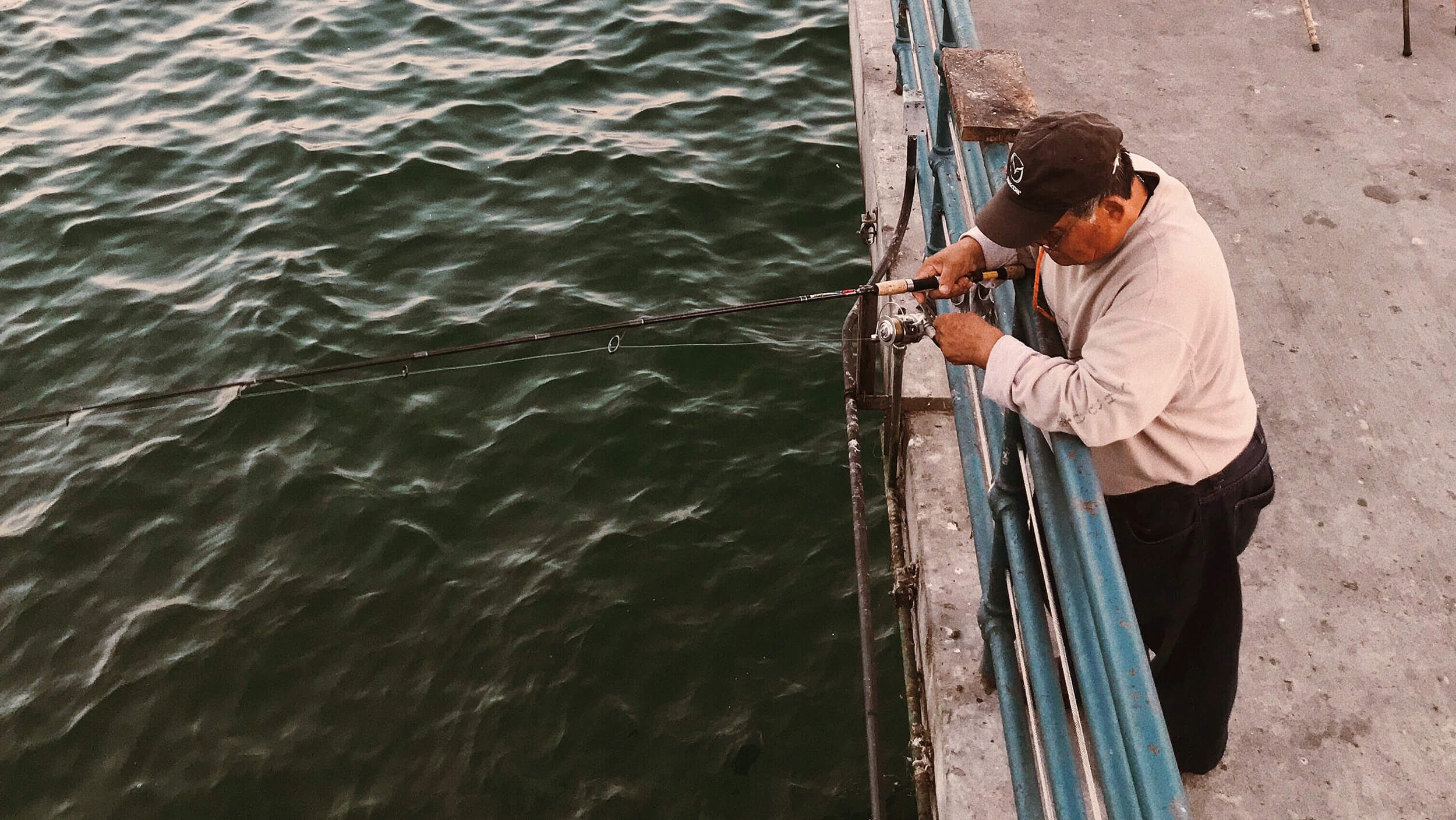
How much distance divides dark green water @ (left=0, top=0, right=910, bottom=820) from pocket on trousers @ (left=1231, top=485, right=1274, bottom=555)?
214 centimetres

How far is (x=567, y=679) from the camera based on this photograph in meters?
4.90

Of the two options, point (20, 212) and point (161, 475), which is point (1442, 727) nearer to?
point (161, 475)

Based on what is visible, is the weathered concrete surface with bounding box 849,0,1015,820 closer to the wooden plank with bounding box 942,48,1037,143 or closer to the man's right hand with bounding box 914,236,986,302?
the man's right hand with bounding box 914,236,986,302

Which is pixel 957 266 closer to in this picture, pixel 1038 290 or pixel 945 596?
pixel 1038 290

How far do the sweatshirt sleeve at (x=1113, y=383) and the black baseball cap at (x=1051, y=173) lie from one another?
0.25m

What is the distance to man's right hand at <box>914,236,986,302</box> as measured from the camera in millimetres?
2918

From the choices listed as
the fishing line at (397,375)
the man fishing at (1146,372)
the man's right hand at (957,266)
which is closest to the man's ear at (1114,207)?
the man fishing at (1146,372)

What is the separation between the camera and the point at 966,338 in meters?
2.54

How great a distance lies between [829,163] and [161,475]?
4805 millimetres

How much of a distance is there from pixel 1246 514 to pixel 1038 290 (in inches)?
28.5

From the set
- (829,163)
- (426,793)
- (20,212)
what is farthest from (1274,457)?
(20,212)

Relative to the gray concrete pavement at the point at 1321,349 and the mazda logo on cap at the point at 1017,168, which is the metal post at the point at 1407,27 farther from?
the mazda logo on cap at the point at 1017,168

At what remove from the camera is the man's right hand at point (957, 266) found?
2.92 metres

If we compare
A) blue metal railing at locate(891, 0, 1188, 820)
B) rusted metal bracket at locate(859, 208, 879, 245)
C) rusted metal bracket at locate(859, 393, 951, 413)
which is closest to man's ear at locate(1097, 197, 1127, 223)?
blue metal railing at locate(891, 0, 1188, 820)
